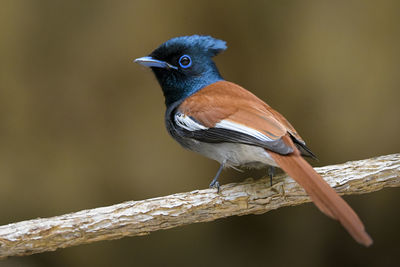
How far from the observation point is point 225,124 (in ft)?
8.73

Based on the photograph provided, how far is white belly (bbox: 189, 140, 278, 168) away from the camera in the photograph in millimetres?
2598

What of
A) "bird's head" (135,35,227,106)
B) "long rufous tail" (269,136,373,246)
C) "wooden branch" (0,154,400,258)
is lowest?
"wooden branch" (0,154,400,258)

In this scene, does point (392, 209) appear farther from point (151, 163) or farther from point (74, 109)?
point (74, 109)

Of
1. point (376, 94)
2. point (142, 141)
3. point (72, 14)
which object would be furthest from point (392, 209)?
point (72, 14)

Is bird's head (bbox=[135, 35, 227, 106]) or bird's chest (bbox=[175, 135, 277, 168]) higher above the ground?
bird's head (bbox=[135, 35, 227, 106])

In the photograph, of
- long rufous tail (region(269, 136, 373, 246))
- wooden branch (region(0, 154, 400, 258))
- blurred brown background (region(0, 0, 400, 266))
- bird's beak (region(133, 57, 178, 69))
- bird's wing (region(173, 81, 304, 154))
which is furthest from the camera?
blurred brown background (region(0, 0, 400, 266))

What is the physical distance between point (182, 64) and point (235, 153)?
29.9 inches

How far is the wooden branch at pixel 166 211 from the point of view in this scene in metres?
2.74

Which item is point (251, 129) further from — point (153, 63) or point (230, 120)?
point (153, 63)

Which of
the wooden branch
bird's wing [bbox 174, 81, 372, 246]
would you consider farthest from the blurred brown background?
the wooden branch

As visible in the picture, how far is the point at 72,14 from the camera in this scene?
440 centimetres

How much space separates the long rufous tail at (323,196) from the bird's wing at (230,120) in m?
0.06

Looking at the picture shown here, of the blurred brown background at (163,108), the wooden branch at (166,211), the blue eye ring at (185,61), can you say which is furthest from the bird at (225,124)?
the blurred brown background at (163,108)

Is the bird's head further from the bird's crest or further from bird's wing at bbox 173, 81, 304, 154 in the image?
bird's wing at bbox 173, 81, 304, 154
